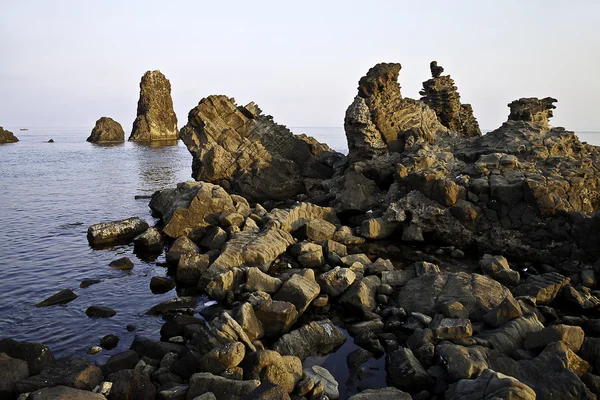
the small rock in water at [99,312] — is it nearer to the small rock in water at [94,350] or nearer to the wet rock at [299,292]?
the small rock in water at [94,350]

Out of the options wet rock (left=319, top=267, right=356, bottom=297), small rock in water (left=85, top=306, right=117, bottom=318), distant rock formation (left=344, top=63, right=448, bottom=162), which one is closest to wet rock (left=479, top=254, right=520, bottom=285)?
wet rock (left=319, top=267, right=356, bottom=297)

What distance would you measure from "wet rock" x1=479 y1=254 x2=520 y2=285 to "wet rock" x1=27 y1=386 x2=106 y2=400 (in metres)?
16.5

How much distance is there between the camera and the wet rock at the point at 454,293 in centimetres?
1609

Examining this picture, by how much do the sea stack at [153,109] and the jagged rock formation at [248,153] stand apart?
388 feet

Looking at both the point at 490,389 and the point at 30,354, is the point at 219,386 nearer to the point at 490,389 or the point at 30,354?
the point at 30,354

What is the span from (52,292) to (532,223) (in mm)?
24289

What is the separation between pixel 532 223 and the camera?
2336cm

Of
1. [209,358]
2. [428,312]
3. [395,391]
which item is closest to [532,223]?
[428,312]

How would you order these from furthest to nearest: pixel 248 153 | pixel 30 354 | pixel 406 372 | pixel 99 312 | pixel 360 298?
1. pixel 248 153
2. pixel 99 312
3. pixel 360 298
4. pixel 30 354
5. pixel 406 372

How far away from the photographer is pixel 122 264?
23047 millimetres

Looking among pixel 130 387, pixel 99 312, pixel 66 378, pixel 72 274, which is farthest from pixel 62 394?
pixel 72 274

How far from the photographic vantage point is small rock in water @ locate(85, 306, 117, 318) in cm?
1734

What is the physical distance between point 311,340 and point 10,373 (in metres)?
8.82

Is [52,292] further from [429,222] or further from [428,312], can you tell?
[429,222]
